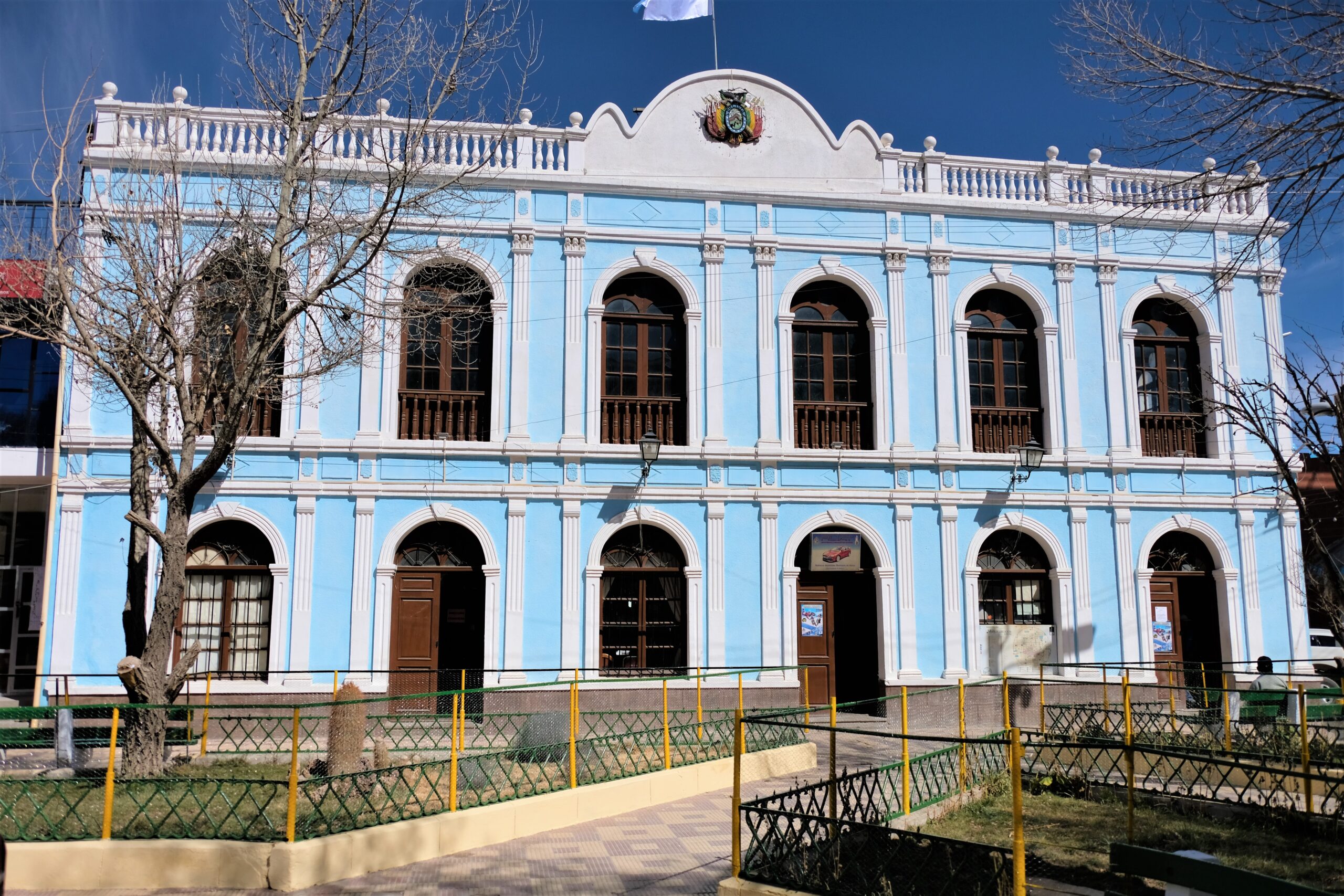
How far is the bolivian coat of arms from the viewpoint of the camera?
725 inches

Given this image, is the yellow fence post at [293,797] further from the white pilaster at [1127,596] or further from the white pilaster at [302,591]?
the white pilaster at [1127,596]

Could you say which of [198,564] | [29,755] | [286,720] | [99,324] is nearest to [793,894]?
[286,720]

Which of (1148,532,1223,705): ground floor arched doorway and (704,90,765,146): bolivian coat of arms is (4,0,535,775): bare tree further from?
(1148,532,1223,705): ground floor arched doorway

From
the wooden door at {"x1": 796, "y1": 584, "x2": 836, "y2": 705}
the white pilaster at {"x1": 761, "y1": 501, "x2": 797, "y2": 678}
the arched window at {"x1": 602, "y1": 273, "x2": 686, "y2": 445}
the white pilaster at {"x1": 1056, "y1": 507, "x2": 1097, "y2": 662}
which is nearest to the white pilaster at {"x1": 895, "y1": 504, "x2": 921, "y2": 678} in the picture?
the wooden door at {"x1": 796, "y1": 584, "x2": 836, "y2": 705}

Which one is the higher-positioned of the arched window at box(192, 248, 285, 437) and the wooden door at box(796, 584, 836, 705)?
the arched window at box(192, 248, 285, 437)

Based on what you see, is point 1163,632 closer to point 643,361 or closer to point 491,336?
point 643,361

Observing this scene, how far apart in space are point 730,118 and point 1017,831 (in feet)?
48.6

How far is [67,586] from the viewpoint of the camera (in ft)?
51.0

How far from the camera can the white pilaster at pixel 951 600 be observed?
17.8 metres

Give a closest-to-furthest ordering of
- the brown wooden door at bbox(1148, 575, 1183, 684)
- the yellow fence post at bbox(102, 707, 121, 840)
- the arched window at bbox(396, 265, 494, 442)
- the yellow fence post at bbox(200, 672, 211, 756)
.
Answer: the yellow fence post at bbox(102, 707, 121, 840) → the yellow fence post at bbox(200, 672, 211, 756) → the arched window at bbox(396, 265, 494, 442) → the brown wooden door at bbox(1148, 575, 1183, 684)

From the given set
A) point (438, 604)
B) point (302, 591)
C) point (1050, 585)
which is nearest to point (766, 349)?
point (1050, 585)

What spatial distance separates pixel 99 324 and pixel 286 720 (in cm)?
420

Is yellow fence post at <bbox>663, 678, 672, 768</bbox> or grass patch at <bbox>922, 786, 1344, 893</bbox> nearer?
grass patch at <bbox>922, 786, 1344, 893</bbox>

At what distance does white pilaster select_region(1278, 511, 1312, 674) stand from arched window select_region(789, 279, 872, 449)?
7.65 meters
